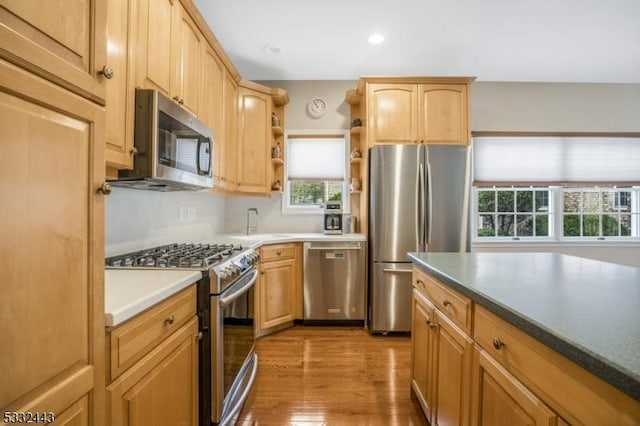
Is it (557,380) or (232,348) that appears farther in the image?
(232,348)

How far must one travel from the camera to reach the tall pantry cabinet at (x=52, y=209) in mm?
577

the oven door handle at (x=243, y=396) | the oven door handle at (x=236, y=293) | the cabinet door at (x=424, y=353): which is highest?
the oven door handle at (x=236, y=293)

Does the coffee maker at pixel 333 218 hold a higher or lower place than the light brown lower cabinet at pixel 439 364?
higher

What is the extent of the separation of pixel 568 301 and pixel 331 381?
162cm

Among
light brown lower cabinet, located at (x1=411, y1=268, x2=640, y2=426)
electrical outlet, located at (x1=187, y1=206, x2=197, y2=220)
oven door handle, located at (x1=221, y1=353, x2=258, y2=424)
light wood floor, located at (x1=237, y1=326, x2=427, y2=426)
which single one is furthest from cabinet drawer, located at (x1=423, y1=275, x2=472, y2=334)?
electrical outlet, located at (x1=187, y1=206, x2=197, y2=220)

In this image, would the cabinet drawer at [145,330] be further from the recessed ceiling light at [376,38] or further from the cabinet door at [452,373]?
the recessed ceiling light at [376,38]

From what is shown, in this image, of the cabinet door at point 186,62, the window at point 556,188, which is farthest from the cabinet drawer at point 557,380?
the window at point 556,188

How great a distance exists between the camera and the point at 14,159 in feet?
1.92

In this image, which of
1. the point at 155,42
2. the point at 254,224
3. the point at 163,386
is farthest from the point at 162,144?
the point at 254,224

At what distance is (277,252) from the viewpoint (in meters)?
2.86

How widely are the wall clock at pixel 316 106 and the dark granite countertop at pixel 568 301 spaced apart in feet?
8.20

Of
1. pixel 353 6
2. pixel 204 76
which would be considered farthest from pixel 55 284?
pixel 353 6

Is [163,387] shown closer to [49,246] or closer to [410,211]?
[49,246]

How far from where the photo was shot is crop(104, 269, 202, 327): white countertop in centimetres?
88
